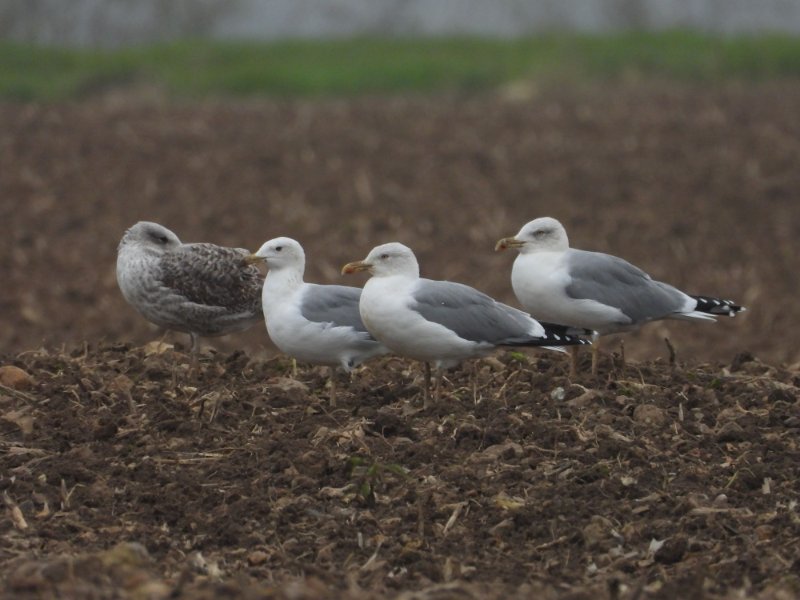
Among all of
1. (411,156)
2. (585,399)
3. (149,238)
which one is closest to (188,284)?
(149,238)

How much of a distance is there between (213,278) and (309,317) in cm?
119

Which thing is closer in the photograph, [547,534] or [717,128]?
[547,534]

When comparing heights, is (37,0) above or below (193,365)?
above

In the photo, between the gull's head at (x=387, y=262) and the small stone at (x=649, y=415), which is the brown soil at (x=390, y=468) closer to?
the small stone at (x=649, y=415)

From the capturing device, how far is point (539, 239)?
8430 mm

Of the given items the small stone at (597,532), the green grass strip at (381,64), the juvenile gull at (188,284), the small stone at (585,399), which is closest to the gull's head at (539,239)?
the small stone at (585,399)

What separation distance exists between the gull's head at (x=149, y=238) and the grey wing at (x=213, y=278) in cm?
12

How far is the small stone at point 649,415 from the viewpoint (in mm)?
7832

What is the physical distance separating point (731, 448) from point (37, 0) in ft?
81.5

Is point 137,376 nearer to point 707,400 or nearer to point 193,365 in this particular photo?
point 193,365

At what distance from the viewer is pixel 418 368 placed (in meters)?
9.09

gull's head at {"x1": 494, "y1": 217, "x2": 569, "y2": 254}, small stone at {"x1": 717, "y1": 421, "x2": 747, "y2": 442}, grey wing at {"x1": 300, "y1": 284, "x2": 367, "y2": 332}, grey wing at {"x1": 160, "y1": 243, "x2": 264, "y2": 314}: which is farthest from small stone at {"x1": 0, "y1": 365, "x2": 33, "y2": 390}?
small stone at {"x1": 717, "y1": 421, "x2": 747, "y2": 442}

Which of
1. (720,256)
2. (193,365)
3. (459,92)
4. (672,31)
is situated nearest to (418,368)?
(193,365)

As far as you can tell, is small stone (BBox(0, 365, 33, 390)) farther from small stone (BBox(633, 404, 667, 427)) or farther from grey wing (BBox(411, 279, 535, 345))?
small stone (BBox(633, 404, 667, 427))
